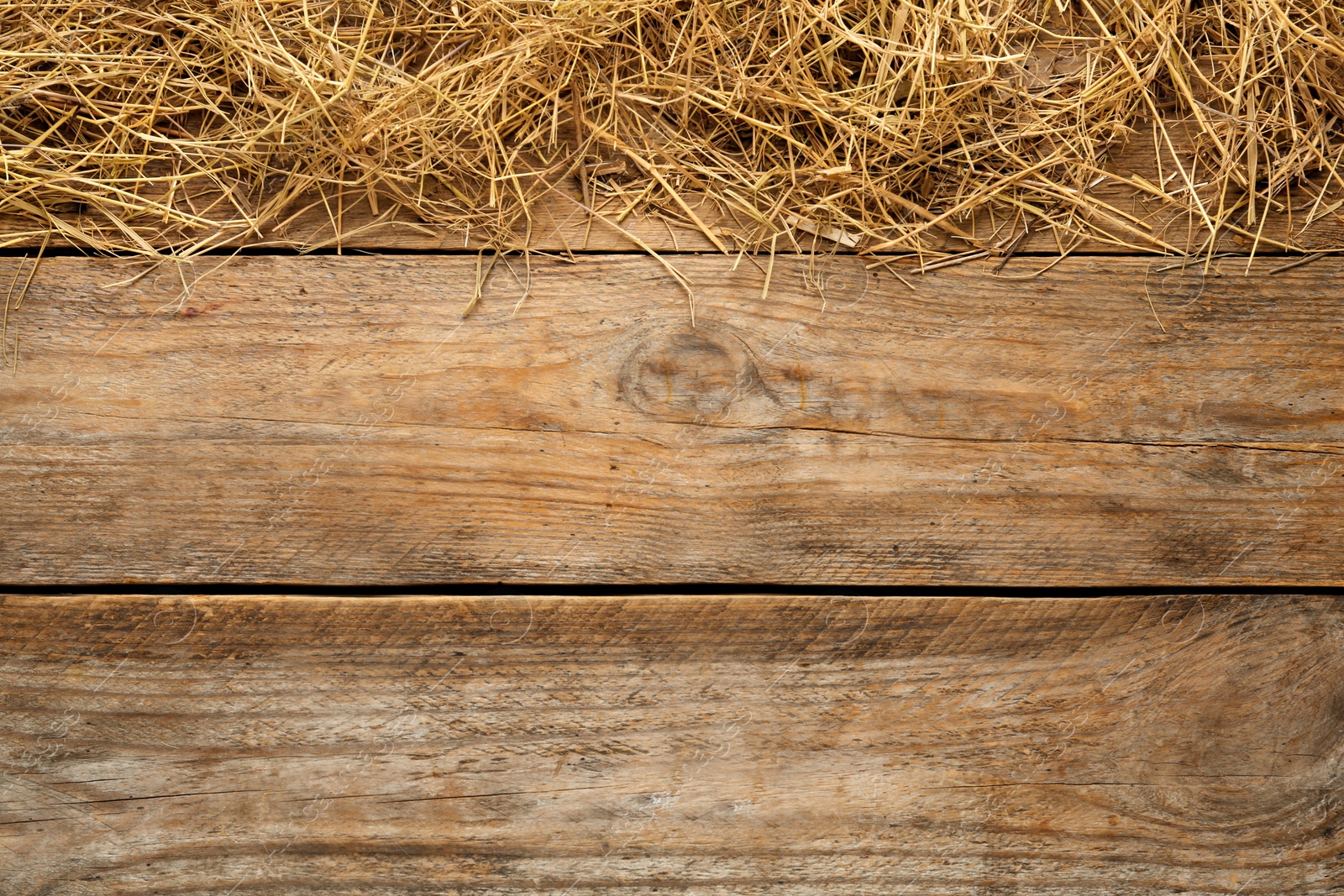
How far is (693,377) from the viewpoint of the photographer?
0.88 m

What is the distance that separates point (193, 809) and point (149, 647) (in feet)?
0.49

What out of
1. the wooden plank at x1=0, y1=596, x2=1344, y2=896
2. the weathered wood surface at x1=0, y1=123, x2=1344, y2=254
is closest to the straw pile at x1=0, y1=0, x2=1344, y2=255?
the weathered wood surface at x1=0, y1=123, x2=1344, y2=254

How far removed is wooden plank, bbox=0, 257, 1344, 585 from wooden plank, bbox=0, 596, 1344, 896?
5cm

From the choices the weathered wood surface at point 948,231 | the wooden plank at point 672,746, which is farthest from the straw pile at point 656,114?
the wooden plank at point 672,746

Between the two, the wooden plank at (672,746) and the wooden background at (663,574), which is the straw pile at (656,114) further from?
the wooden plank at (672,746)

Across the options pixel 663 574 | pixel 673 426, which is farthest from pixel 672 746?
pixel 673 426

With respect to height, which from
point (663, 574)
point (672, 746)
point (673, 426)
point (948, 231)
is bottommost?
point (672, 746)

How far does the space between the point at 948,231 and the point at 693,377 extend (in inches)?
10.9

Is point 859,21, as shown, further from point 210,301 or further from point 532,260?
point 210,301

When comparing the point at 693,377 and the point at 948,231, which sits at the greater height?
the point at 948,231

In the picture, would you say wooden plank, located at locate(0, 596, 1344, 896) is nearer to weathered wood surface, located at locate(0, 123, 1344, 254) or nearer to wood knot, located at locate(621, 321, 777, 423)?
wood knot, located at locate(621, 321, 777, 423)

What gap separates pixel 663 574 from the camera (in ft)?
2.86

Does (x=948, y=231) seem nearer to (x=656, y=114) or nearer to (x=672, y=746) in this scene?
(x=656, y=114)

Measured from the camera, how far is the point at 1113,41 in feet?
2.95
